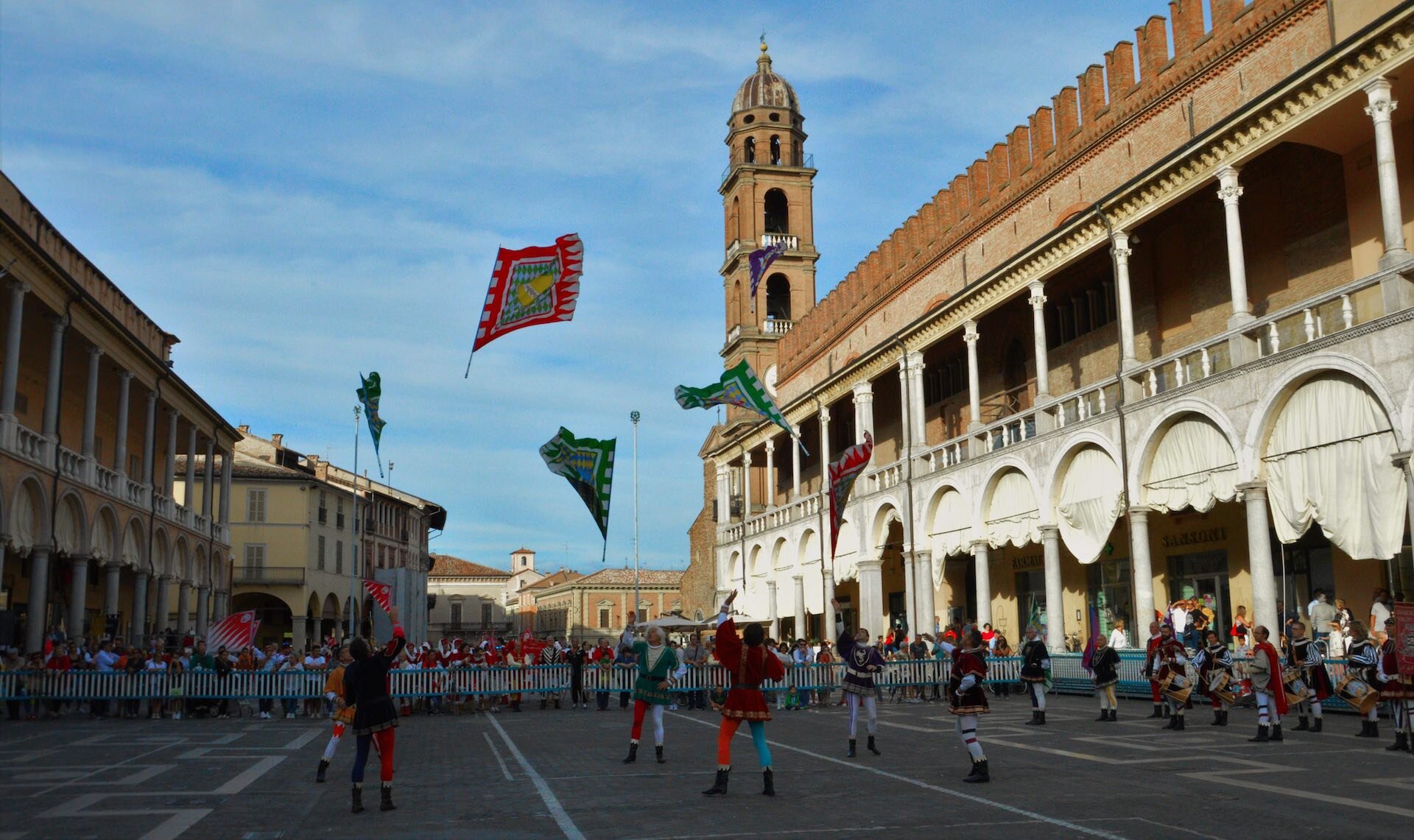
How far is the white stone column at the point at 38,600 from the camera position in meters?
29.6

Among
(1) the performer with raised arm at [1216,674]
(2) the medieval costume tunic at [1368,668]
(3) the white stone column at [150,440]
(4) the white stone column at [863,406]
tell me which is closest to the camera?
(2) the medieval costume tunic at [1368,668]

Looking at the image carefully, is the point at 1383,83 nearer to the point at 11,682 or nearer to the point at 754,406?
the point at 754,406

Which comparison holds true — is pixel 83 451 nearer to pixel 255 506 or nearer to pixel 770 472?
pixel 770 472

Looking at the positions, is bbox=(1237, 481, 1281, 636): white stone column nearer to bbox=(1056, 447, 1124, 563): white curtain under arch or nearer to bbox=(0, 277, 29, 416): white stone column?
bbox=(1056, 447, 1124, 563): white curtain under arch

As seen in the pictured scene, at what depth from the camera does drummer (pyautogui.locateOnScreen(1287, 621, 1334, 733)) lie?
17.1m

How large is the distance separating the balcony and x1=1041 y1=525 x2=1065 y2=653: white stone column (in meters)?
46.8

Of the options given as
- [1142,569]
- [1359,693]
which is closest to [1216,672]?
[1359,693]

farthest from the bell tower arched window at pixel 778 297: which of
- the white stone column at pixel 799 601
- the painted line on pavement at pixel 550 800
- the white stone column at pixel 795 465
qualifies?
the painted line on pavement at pixel 550 800

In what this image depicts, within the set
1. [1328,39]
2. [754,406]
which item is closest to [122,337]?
[754,406]

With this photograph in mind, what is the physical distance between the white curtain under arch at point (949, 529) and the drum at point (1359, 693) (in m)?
16.8

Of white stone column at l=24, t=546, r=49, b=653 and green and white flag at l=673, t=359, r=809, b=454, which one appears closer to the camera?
white stone column at l=24, t=546, r=49, b=653

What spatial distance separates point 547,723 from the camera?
2408 centimetres

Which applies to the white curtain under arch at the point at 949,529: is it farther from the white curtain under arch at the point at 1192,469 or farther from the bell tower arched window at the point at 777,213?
the bell tower arched window at the point at 777,213

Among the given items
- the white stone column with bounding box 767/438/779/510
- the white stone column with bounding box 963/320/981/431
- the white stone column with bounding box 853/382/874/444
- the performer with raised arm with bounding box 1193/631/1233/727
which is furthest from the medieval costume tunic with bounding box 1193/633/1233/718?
the white stone column with bounding box 767/438/779/510
